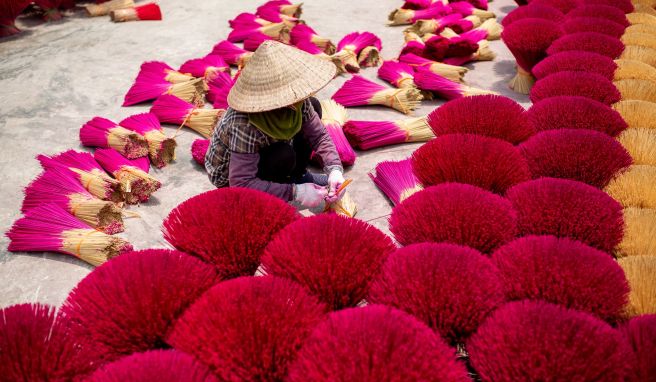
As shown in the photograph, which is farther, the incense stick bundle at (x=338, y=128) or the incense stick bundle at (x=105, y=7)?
the incense stick bundle at (x=105, y=7)

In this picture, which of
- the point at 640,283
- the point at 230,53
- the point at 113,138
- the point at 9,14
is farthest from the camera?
the point at 9,14

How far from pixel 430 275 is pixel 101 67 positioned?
2.51 m

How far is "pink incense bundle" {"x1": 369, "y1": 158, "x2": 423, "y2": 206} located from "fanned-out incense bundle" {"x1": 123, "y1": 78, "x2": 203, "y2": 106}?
1016 mm

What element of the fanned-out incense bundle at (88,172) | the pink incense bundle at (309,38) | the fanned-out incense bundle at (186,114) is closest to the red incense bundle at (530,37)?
the pink incense bundle at (309,38)

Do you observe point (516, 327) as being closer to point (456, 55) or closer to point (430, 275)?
point (430, 275)

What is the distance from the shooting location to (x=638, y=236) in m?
1.10

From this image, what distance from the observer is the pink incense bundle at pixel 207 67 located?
2598 mm

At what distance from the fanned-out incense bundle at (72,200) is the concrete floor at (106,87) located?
0.07 m

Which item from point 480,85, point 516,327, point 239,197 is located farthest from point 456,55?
point 516,327

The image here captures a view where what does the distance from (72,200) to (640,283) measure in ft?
5.16

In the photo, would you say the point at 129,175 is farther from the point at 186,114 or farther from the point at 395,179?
the point at 395,179

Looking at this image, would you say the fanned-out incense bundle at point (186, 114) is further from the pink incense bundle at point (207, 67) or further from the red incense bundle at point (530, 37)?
the red incense bundle at point (530, 37)

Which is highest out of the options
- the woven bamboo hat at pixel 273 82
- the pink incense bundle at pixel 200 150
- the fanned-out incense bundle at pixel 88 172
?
the woven bamboo hat at pixel 273 82

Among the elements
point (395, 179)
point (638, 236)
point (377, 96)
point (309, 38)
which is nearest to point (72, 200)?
point (395, 179)
